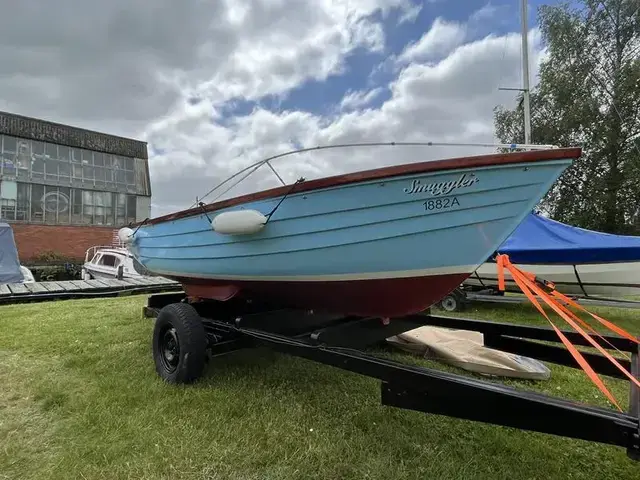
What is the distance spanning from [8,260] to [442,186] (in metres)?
12.5

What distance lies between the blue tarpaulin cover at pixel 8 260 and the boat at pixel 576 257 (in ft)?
37.8

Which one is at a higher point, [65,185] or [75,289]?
[65,185]

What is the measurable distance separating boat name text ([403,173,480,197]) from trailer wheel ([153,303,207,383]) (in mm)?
1803

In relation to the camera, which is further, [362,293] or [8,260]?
[8,260]

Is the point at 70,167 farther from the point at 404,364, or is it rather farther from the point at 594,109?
the point at 404,364

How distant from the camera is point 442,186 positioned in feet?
6.59

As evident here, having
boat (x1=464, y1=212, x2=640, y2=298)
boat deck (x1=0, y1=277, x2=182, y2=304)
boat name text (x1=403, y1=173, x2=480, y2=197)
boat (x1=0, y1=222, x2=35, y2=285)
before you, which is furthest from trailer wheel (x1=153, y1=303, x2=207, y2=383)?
boat (x1=0, y1=222, x2=35, y2=285)

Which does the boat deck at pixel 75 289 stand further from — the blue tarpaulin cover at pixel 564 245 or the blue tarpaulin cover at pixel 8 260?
the blue tarpaulin cover at pixel 564 245

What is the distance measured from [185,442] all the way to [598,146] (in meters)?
14.5

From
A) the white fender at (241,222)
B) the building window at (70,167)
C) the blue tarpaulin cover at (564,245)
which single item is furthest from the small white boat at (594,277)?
the building window at (70,167)

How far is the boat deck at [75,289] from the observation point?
7.79m

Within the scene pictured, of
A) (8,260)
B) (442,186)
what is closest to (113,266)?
(8,260)

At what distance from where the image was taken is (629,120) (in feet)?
39.6

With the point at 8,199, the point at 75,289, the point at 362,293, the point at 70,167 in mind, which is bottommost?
the point at 75,289
